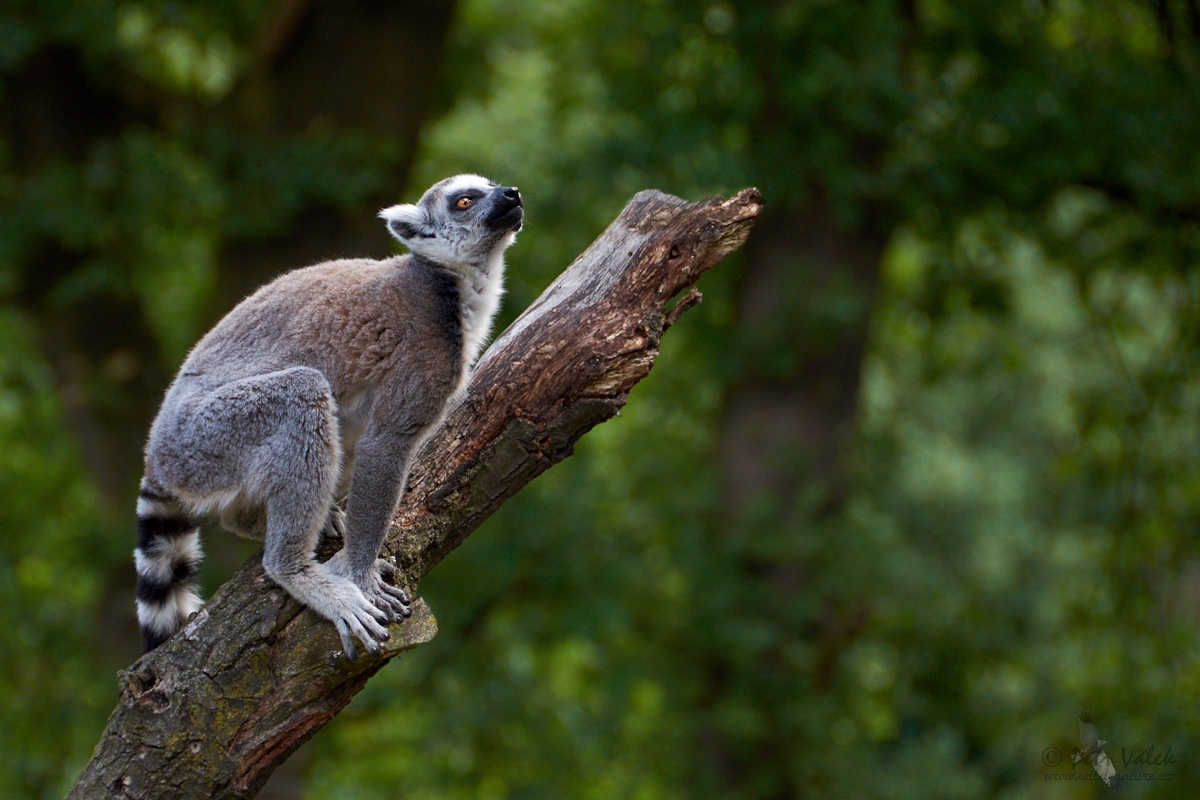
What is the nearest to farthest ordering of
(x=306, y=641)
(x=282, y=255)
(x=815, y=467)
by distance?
(x=306, y=641) → (x=282, y=255) → (x=815, y=467)

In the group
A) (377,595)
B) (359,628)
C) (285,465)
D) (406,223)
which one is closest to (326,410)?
(285,465)

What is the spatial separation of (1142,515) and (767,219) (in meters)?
3.53

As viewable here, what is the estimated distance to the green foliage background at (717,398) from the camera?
7215 mm

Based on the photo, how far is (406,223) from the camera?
4051 mm

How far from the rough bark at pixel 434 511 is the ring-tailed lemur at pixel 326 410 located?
109mm

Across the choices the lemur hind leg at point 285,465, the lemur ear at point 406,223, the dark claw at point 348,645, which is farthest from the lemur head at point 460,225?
the dark claw at point 348,645

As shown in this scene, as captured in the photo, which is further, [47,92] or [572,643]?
[572,643]

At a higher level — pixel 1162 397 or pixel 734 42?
pixel 734 42

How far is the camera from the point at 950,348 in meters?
10.6

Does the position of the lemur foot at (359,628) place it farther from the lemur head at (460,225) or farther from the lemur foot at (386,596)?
the lemur head at (460,225)

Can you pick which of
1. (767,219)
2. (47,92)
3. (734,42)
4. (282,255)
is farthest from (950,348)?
(47,92)

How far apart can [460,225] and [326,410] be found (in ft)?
3.13

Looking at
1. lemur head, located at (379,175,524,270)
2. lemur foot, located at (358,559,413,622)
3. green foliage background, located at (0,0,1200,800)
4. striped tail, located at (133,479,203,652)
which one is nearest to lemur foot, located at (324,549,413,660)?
lemur foot, located at (358,559,413,622)

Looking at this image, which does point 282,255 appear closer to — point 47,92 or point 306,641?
point 47,92
